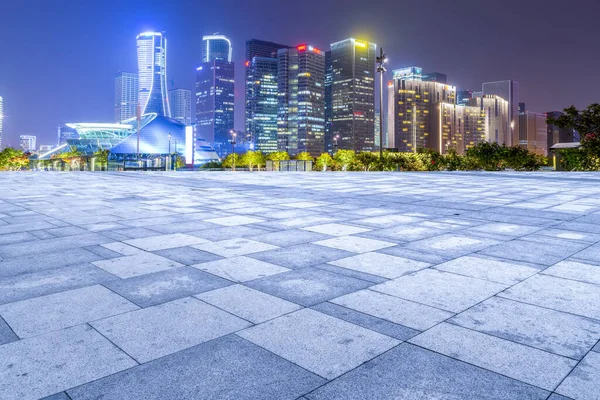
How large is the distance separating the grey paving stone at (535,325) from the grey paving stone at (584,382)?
105 mm

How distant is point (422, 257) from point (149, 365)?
414cm

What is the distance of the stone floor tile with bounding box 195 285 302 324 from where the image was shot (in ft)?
13.1

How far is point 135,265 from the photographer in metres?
5.71

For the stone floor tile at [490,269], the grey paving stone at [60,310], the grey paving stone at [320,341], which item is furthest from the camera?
the stone floor tile at [490,269]

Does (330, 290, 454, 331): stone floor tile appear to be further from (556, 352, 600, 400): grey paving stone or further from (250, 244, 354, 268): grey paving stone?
(250, 244, 354, 268): grey paving stone

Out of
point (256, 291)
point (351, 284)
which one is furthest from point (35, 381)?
point (351, 284)

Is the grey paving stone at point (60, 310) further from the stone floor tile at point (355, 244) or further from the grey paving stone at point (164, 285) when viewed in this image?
the stone floor tile at point (355, 244)

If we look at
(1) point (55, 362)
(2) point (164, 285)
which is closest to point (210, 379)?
(1) point (55, 362)

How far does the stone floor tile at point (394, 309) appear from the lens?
151 inches

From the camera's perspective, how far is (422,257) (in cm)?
615

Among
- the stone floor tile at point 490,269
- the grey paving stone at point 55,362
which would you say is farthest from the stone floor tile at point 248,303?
the stone floor tile at point 490,269

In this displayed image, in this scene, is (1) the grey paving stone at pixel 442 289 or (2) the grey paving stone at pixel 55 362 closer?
(2) the grey paving stone at pixel 55 362

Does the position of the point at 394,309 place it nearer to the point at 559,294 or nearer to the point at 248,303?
the point at 248,303

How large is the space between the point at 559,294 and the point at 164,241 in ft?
18.3
